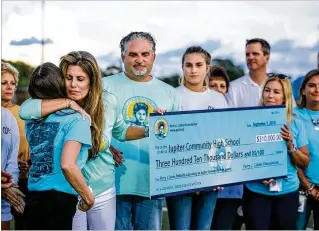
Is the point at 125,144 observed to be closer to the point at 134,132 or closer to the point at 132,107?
the point at 134,132

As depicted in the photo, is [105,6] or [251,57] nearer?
[105,6]

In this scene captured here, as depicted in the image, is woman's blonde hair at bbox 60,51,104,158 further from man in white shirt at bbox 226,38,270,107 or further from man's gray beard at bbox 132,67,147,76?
man in white shirt at bbox 226,38,270,107

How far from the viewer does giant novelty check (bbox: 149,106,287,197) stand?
3074 millimetres

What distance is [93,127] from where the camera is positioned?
2930 millimetres

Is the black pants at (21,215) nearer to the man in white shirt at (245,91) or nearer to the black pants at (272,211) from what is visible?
the man in white shirt at (245,91)

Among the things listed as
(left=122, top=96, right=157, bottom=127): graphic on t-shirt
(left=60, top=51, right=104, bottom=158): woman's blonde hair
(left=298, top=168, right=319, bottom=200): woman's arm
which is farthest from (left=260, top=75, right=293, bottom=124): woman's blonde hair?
(left=60, top=51, right=104, bottom=158): woman's blonde hair

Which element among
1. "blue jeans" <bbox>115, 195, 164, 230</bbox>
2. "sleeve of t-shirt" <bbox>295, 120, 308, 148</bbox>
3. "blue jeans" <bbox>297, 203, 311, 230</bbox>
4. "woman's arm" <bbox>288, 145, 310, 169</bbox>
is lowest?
"blue jeans" <bbox>297, 203, 311, 230</bbox>

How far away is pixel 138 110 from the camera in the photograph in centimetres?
308

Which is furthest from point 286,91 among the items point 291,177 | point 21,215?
point 21,215

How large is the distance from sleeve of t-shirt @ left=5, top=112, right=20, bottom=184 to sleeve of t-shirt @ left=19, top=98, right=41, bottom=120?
0.13 meters

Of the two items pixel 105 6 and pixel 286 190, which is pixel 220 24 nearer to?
pixel 105 6

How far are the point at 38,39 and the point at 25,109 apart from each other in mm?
430

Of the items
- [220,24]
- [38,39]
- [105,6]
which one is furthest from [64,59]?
[220,24]

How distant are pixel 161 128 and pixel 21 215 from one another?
0.86 m
